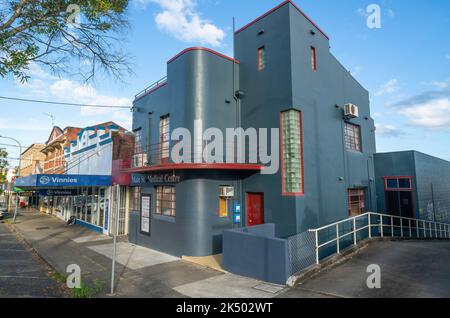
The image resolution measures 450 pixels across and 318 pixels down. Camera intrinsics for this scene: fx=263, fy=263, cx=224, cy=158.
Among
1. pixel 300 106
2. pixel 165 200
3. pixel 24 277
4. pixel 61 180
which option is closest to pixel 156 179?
pixel 165 200

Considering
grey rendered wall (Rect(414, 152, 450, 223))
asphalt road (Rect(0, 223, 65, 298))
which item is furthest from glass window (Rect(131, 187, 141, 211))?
grey rendered wall (Rect(414, 152, 450, 223))

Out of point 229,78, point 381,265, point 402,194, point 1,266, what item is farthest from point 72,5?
point 402,194

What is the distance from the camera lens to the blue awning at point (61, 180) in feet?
44.4

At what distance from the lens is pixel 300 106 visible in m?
11.2

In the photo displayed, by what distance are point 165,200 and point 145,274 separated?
4.14 meters

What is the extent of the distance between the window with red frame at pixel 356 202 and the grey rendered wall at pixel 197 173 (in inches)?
257

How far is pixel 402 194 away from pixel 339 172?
680 cm

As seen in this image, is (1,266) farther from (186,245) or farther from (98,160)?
(98,160)

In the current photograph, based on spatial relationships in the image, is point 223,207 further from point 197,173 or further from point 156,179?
point 156,179

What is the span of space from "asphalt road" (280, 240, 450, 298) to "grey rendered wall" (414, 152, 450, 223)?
7982 millimetres

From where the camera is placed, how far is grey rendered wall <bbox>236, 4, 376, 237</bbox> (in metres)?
11.0

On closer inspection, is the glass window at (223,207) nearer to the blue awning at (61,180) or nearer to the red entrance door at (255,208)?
the red entrance door at (255,208)

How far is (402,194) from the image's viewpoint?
16.8m
